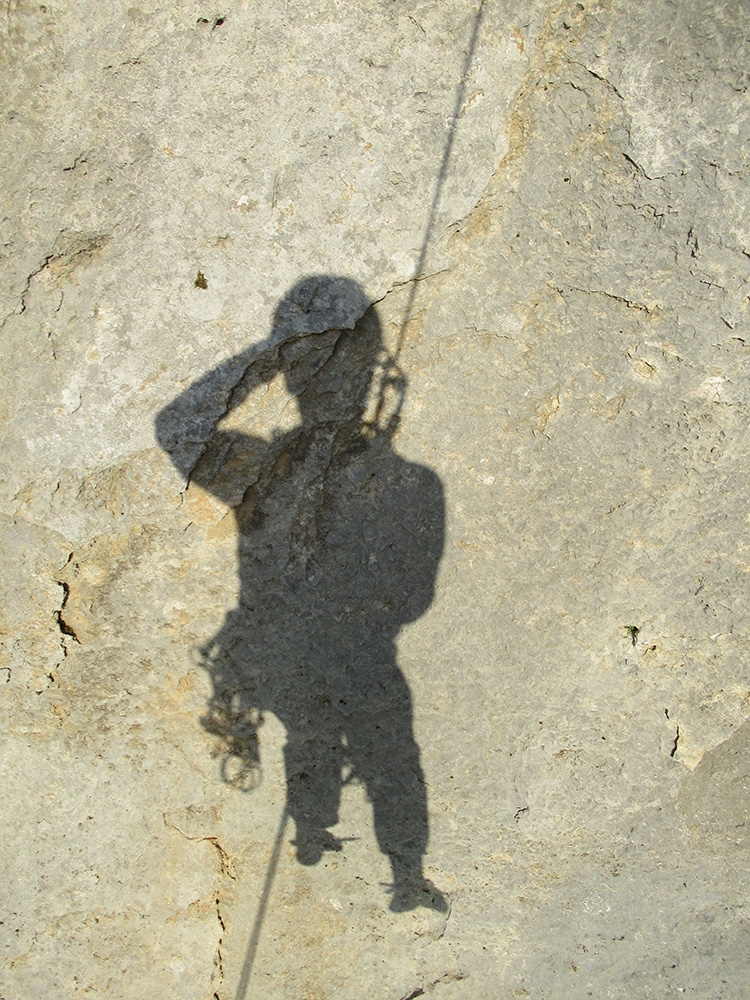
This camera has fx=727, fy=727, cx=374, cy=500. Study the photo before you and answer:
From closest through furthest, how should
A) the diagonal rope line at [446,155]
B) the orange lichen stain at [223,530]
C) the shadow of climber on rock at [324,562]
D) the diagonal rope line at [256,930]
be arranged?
the diagonal rope line at [446,155]
the shadow of climber on rock at [324,562]
the orange lichen stain at [223,530]
the diagonal rope line at [256,930]

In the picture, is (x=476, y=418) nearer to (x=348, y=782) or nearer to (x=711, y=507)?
(x=711, y=507)

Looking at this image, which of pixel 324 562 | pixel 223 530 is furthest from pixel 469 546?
pixel 223 530

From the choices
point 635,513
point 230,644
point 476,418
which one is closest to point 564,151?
point 476,418

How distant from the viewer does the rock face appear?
7.58ft

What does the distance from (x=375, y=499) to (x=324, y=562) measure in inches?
12.0

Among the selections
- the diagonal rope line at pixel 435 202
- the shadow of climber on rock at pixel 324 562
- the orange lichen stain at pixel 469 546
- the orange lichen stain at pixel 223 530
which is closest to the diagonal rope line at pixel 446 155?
the diagonal rope line at pixel 435 202

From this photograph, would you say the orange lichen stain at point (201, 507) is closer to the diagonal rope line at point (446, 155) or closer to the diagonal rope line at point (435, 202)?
the diagonal rope line at point (435, 202)

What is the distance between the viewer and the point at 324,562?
2.73m

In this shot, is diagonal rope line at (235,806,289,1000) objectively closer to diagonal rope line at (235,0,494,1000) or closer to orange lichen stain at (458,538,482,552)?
diagonal rope line at (235,0,494,1000)

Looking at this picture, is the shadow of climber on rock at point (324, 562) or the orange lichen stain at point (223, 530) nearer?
the shadow of climber on rock at point (324, 562)

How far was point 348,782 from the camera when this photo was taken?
291 centimetres

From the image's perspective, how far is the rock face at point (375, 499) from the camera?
2311 millimetres

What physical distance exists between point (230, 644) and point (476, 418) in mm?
1249

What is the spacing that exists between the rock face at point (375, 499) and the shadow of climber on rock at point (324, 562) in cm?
1
